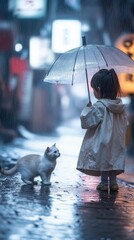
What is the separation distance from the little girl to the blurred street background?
19.9 inches

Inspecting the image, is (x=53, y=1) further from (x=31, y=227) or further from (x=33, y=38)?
(x=31, y=227)

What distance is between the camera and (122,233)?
19.9 feet

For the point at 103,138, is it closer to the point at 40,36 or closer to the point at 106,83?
the point at 106,83

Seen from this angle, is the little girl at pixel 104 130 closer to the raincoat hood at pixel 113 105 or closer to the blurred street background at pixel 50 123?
the raincoat hood at pixel 113 105

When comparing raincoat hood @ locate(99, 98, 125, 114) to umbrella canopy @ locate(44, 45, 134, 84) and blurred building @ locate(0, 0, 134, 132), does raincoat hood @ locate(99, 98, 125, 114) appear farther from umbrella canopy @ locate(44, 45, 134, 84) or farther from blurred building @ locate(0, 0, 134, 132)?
blurred building @ locate(0, 0, 134, 132)

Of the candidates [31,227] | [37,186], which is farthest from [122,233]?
[37,186]

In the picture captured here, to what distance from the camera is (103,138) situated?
820cm

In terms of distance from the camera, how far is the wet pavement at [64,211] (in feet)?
19.5

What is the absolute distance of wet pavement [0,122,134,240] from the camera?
5.94 metres

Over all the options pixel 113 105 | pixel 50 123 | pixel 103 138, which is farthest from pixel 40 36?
pixel 103 138

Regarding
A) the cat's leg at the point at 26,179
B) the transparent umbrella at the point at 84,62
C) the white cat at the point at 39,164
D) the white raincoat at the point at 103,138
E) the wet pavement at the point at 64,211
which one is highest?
the transparent umbrella at the point at 84,62

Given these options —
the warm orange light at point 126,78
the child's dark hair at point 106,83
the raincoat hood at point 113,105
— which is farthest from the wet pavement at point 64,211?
the warm orange light at point 126,78

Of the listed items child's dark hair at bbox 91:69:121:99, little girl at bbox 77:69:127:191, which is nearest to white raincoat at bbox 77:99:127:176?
little girl at bbox 77:69:127:191

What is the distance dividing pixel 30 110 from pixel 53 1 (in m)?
5.85
